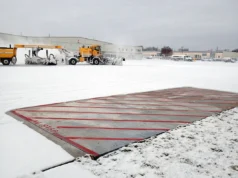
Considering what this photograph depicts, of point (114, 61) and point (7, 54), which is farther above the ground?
point (7, 54)

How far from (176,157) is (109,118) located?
238 cm

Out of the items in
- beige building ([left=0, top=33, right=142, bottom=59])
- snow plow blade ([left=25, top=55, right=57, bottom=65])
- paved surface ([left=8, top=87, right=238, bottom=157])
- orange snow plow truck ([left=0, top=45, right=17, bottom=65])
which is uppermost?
beige building ([left=0, top=33, right=142, bottom=59])

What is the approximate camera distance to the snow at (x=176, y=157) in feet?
9.32

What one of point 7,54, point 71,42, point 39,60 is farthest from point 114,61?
point 71,42

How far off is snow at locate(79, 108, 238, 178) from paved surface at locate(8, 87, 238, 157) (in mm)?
313

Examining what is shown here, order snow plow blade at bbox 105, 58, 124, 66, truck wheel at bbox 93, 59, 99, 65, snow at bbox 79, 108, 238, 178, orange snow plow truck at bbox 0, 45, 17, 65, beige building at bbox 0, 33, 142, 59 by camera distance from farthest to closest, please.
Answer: beige building at bbox 0, 33, 142, 59, snow plow blade at bbox 105, 58, 124, 66, truck wheel at bbox 93, 59, 99, 65, orange snow plow truck at bbox 0, 45, 17, 65, snow at bbox 79, 108, 238, 178

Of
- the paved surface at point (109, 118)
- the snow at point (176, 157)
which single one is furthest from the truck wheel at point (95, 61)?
the snow at point (176, 157)

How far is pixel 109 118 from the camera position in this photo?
528 cm

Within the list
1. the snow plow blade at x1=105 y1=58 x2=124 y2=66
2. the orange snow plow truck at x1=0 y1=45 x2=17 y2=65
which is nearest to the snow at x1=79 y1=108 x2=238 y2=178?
the orange snow plow truck at x1=0 y1=45 x2=17 y2=65

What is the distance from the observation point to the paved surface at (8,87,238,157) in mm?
3861

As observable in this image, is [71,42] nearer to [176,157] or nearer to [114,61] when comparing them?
[114,61]

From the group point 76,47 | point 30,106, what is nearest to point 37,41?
point 76,47

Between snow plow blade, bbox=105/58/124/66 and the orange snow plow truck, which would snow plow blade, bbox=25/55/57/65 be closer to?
the orange snow plow truck

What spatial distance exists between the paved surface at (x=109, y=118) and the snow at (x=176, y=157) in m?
0.31
